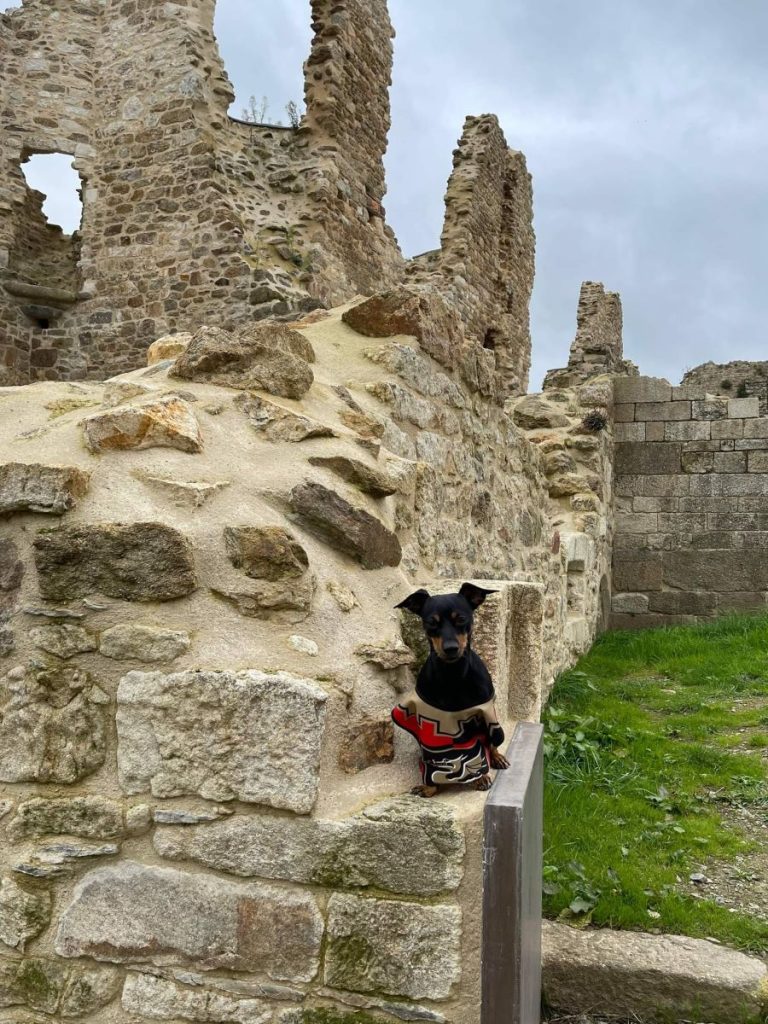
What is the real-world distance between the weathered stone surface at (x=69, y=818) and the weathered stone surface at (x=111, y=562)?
1.63 ft

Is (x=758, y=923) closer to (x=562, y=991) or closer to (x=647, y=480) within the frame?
(x=562, y=991)

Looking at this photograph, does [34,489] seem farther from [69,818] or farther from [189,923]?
[189,923]

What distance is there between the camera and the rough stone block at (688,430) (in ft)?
31.3

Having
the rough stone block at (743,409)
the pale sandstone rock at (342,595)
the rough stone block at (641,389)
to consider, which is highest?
the rough stone block at (641,389)

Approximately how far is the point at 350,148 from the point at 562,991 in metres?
10.8

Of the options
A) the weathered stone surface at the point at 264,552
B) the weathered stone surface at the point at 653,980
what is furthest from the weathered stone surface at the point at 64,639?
the weathered stone surface at the point at 653,980

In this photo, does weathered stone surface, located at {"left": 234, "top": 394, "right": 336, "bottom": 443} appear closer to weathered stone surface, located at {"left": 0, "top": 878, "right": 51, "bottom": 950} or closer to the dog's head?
the dog's head

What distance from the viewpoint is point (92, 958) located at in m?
2.11

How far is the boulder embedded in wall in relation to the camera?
392 centimetres

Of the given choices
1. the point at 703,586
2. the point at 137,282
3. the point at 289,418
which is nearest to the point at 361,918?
the point at 289,418

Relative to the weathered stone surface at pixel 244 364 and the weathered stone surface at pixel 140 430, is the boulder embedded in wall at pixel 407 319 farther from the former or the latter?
the weathered stone surface at pixel 140 430

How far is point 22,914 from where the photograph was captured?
2.12 meters

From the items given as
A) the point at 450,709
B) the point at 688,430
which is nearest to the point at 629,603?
the point at 688,430

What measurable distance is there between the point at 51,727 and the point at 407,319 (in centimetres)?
240
